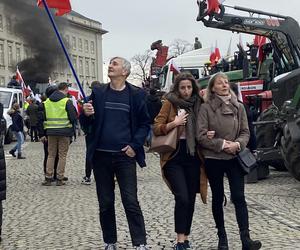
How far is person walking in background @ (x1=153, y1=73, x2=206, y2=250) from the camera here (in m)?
5.86

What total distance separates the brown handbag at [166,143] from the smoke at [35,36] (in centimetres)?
3510

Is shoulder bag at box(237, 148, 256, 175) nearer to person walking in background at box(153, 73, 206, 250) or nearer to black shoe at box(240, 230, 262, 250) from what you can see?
person walking in background at box(153, 73, 206, 250)

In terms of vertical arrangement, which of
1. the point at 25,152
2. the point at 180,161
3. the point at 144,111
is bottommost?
the point at 25,152

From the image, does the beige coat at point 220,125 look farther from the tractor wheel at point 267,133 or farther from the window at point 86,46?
the window at point 86,46

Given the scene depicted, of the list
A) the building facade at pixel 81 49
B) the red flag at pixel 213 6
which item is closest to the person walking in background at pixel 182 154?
the red flag at pixel 213 6

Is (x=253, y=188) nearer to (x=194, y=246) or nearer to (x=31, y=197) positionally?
(x=31, y=197)

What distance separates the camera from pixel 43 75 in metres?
56.5

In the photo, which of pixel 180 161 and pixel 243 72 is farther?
pixel 243 72

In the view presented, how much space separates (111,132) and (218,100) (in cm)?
101

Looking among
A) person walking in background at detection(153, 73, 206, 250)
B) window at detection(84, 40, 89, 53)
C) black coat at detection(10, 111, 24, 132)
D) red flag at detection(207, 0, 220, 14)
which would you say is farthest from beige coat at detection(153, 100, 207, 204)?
window at detection(84, 40, 89, 53)

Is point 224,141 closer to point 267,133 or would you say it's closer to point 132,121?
point 132,121

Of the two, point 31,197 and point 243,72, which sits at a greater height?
point 243,72

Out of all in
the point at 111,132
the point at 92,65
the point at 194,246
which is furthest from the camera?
the point at 92,65


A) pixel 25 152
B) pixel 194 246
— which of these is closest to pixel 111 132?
pixel 194 246
